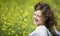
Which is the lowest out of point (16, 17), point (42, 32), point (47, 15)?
point (42, 32)

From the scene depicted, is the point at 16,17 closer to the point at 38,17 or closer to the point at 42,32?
the point at 38,17

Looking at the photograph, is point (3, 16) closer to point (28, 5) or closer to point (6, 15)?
point (6, 15)

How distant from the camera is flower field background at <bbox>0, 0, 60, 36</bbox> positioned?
2.07 meters

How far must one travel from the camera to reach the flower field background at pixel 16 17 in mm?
2074

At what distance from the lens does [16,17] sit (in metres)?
2.10

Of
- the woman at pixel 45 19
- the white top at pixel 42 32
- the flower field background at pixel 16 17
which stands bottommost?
the white top at pixel 42 32

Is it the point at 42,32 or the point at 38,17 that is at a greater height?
the point at 38,17

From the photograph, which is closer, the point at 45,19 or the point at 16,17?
the point at 45,19

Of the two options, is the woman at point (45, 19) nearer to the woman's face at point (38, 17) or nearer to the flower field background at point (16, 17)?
the woman's face at point (38, 17)

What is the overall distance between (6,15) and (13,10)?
9cm

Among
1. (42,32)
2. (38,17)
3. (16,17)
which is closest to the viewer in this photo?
(42,32)

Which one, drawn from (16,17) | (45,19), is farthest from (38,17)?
(16,17)

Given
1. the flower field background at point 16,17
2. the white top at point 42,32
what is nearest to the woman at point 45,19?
the white top at point 42,32

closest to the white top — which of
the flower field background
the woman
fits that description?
the woman
